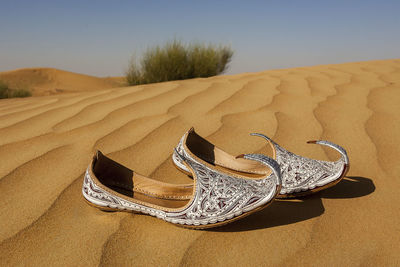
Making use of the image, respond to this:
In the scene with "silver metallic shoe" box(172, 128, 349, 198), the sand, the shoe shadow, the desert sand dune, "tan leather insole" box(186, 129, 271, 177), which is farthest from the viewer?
the desert sand dune

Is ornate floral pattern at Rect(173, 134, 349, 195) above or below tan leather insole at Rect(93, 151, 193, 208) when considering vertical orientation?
above

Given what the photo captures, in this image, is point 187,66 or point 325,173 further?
point 187,66

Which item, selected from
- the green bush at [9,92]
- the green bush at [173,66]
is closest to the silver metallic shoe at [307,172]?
the green bush at [173,66]

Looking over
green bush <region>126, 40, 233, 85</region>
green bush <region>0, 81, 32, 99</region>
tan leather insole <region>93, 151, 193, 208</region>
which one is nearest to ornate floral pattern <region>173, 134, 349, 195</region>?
tan leather insole <region>93, 151, 193, 208</region>

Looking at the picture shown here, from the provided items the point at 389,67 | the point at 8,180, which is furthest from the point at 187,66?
the point at 8,180

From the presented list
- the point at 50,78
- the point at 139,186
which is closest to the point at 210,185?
the point at 139,186

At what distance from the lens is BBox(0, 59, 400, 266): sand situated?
0.99 meters

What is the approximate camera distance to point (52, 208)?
4.01 feet

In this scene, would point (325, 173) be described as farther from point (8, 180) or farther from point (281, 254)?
point (8, 180)

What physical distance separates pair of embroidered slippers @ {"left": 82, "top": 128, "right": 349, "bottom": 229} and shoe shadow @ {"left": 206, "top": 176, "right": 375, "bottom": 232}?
0.05 meters

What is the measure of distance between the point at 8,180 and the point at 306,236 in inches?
49.1

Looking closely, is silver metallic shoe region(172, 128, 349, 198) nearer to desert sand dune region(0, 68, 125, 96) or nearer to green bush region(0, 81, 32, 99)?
green bush region(0, 81, 32, 99)

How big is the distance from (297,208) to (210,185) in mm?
394

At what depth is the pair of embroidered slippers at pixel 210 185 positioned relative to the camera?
1009 mm
